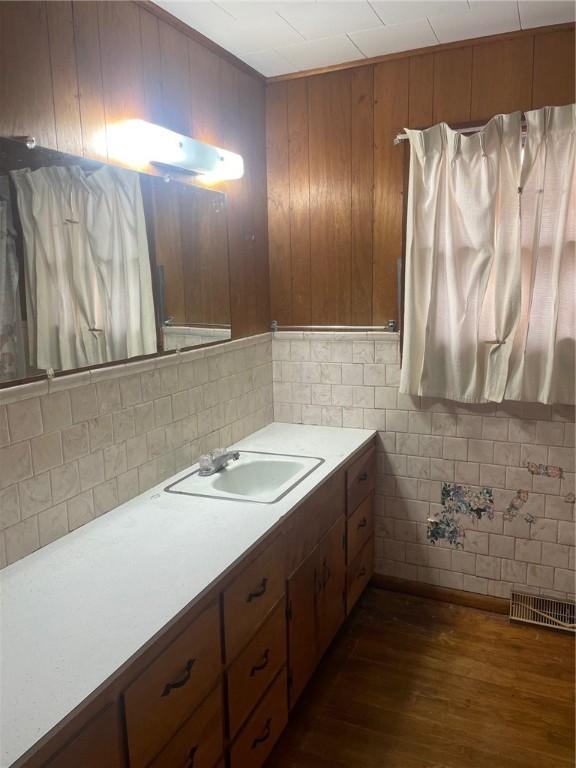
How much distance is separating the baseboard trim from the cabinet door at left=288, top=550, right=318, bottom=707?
83 cm

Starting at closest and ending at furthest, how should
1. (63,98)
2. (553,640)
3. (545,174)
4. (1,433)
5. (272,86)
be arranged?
(1,433), (63,98), (545,174), (553,640), (272,86)

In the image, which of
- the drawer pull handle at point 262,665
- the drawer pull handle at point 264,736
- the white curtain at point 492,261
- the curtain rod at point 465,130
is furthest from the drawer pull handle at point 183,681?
the curtain rod at point 465,130

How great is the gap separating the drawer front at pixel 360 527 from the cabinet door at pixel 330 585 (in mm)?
81

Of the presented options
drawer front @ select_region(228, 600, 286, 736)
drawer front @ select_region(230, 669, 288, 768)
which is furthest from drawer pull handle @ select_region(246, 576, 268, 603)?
drawer front @ select_region(230, 669, 288, 768)

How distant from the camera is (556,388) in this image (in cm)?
244

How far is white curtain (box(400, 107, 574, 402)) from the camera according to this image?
92.9 inches

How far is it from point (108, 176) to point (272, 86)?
1.29 meters

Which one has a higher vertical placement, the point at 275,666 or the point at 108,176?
the point at 108,176

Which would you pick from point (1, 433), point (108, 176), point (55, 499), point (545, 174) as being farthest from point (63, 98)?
point (545, 174)

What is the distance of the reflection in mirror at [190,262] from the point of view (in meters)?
2.15

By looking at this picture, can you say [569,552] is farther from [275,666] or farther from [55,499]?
[55,499]

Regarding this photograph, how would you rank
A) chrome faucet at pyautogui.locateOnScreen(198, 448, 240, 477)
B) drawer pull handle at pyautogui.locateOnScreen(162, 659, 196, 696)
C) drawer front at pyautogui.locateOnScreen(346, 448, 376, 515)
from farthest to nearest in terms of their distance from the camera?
drawer front at pyautogui.locateOnScreen(346, 448, 376, 515), chrome faucet at pyautogui.locateOnScreen(198, 448, 240, 477), drawer pull handle at pyautogui.locateOnScreen(162, 659, 196, 696)

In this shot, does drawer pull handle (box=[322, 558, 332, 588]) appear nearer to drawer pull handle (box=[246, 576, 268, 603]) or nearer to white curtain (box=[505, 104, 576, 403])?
drawer pull handle (box=[246, 576, 268, 603])

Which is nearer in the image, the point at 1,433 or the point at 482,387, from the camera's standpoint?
the point at 1,433
